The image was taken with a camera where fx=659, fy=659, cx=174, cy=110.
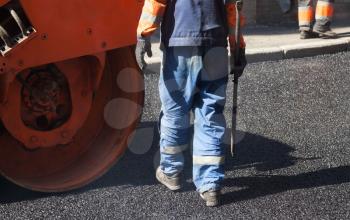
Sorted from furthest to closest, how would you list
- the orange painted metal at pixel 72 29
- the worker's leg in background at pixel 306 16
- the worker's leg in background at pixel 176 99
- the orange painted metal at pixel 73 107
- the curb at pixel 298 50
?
the worker's leg in background at pixel 306 16
the curb at pixel 298 50
the worker's leg in background at pixel 176 99
the orange painted metal at pixel 73 107
the orange painted metal at pixel 72 29

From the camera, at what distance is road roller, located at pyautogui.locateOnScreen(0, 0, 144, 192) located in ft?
11.0

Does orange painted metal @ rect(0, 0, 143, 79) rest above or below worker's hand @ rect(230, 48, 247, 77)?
above

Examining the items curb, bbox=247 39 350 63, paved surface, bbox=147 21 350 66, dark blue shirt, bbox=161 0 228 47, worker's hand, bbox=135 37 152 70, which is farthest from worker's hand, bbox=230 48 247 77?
curb, bbox=247 39 350 63

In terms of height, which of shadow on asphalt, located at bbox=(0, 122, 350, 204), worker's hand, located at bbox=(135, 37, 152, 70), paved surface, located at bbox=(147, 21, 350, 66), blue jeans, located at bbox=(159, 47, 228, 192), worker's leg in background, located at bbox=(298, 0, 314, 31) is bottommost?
paved surface, located at bbox=(147, 21, 350, 66)

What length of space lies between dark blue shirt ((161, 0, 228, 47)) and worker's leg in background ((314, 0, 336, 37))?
15.1 feet

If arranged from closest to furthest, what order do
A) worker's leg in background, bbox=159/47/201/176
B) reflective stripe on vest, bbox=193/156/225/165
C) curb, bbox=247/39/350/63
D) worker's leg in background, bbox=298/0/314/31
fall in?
worker's leg in background, bbox=159/47/201/176 → reflective stripe on vest, bbox=193/156/225/165 → curb, bbox=247/39/350/63 → worker's leg in background, bbox=298/0/314/31

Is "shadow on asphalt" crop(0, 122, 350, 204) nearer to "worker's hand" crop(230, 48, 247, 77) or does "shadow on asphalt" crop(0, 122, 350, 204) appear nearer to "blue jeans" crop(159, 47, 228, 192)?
"blue jeans" crop(159, 47, 228, 192)

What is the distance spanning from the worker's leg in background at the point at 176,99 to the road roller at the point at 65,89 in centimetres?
21

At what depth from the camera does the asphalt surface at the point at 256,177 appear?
3756 millimetres

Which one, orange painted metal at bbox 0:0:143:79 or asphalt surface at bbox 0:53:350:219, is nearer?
orange painted metal at bbox 0:0:143:79

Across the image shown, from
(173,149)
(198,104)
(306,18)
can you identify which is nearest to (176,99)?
(198,104)

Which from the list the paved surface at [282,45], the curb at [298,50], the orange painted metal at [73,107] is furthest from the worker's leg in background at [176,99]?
the curb at [298,50]

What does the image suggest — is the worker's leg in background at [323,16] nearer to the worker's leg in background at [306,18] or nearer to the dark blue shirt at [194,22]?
the worker's leg in background at [306,18]

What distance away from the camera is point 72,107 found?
3799mm
